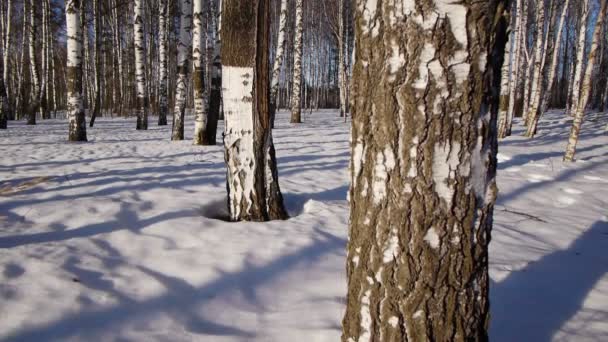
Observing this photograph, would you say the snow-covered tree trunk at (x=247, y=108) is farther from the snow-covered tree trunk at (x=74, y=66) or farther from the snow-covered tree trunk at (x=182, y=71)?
the snow-covered tree trunk at (x=74, y=66)

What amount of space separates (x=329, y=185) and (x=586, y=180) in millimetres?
4052

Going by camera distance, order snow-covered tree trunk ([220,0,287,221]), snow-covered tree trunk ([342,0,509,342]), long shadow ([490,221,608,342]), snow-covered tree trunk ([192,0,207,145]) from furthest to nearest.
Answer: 1. snow-covered tree trunk ([192,0,207,145])
2. snow-covered tree trunk ([220,0,287,221])
3. long shadow ([490,221,608,342])
4. snow-covered tree trunk ([342,0,509,342])

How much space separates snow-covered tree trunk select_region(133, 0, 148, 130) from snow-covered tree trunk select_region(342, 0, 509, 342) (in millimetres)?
10753

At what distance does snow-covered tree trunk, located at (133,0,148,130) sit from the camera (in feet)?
32.0

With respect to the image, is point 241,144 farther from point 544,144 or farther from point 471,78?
point 544,144

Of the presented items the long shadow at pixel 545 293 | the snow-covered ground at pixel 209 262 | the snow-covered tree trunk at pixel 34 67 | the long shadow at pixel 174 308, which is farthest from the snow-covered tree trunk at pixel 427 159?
the snow-covered tree trunk at pixel 34 67

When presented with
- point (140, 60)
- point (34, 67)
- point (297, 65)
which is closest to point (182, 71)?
point (140, 60)

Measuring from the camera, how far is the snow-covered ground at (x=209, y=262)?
158cm

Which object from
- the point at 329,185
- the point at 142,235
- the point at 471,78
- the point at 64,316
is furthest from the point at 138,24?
the point at 471,78

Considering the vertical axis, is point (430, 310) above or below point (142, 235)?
above

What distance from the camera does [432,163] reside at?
0.97 meters

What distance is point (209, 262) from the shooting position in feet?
7.02

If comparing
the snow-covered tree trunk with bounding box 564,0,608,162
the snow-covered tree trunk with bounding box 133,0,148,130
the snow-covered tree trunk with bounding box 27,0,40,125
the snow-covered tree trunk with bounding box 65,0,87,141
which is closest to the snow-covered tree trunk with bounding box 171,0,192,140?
the snow-covered tree trunk with bounding box 65,0,87,141

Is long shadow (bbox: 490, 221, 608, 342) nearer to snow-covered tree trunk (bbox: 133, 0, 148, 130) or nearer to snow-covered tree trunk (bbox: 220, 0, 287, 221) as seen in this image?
snow-covered tree trunk (bbox: 220, 0, 287, 221)
